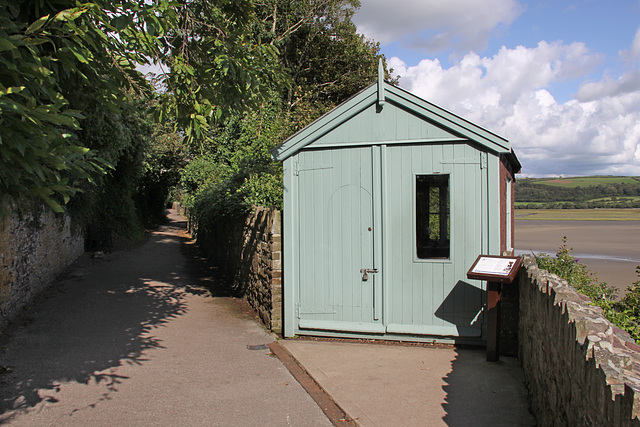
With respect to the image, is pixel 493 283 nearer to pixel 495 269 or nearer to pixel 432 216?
pixel 495 269

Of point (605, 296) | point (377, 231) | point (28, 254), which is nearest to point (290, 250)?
point (377, 231)

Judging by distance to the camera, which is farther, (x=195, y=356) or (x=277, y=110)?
(x=277, y=110)

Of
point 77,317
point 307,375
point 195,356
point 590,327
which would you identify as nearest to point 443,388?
point 307,375

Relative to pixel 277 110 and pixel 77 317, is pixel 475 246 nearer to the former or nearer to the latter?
pixel 77 317

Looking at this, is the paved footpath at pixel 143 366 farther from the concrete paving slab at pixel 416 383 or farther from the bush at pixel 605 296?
the bush at pixel 605 296

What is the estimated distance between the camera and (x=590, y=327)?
10.8ft

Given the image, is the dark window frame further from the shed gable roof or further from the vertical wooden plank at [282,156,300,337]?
the vertical wooden plank at [282,156,300,337]

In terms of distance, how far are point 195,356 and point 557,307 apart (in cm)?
462

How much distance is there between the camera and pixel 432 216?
720 cm

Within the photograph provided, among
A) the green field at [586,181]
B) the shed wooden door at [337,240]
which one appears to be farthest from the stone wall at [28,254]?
the green field at [586,181]

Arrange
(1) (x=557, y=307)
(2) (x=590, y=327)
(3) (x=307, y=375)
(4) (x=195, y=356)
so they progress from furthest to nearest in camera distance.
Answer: (4) (x=195, y=356) → (3) (x=307, y=375) → (1) (x=557, y=307) → (2) (x=590, y=327)

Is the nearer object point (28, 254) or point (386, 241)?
point (386, 241)

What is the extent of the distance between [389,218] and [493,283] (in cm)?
168

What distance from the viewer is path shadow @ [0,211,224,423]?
5.80 metres
